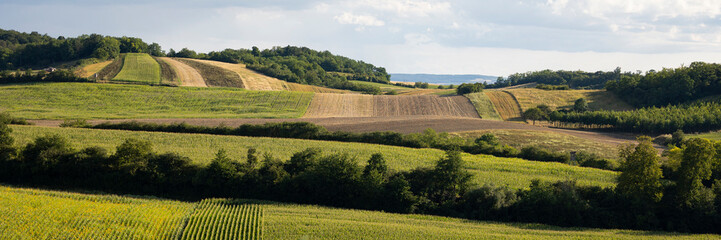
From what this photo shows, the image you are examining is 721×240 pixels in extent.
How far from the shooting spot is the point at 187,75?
388 ft

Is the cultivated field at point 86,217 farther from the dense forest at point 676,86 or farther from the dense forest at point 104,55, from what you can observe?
the dense forest at point 676,86

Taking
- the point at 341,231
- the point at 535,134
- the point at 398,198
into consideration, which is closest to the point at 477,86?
the point at 535,134

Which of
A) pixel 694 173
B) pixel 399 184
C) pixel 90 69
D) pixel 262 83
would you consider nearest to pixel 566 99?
pixel 262 83

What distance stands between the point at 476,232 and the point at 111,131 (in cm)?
4682

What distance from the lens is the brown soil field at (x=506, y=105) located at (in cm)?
9871

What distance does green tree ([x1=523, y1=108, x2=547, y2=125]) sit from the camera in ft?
311

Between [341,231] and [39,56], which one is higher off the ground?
[39,56]

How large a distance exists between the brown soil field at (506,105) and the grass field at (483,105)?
48.7 inches

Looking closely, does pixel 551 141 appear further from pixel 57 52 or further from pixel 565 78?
pixel 565 78

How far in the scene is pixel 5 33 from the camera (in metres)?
189

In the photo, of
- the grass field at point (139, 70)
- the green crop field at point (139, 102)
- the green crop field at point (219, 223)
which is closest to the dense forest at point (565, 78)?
the green crop field at point (139, 102)

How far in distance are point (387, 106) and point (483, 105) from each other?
882 inches

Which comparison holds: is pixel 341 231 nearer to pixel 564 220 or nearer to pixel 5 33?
pixel 564 220

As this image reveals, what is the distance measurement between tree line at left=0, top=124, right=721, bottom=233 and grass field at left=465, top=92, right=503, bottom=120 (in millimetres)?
54411
